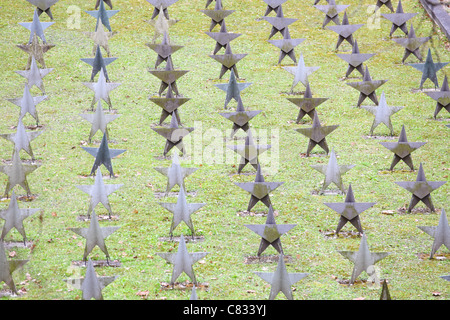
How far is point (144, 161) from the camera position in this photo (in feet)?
40.7

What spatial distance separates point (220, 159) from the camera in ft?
41.3

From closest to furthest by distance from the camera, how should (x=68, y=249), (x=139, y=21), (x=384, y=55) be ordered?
(x=68, y=249) < (x=384, y=55) < (x=139, y=21)

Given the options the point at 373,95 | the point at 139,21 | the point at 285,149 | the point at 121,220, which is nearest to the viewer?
the point at 121,220

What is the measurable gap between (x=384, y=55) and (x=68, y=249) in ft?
30.2

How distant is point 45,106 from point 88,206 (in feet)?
12.8

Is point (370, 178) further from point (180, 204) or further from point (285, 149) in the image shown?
point (180, 204)

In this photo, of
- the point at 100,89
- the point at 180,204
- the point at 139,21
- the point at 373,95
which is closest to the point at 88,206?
the point at 180,204

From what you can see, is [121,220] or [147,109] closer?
[121,220]

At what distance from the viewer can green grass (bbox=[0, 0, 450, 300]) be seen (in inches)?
375

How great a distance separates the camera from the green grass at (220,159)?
952 centimetres

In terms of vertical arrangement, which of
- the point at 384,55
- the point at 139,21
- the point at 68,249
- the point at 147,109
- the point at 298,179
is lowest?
the point at 68,249

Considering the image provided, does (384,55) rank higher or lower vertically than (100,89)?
higher

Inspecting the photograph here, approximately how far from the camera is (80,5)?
18641 millimetres

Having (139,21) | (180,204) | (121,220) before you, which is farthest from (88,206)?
(139,21)
